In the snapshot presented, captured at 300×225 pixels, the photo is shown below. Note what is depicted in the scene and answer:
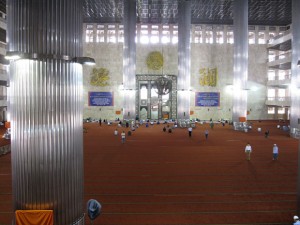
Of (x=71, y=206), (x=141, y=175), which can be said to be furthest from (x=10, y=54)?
(x=141, y=175)

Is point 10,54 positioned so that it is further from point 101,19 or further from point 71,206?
point 101,19

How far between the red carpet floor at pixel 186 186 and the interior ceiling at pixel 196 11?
20921 millimetres

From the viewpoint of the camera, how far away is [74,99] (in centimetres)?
522

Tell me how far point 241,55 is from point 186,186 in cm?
1994

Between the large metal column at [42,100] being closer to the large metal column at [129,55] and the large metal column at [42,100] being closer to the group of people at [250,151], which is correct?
the group of people at [250,151]

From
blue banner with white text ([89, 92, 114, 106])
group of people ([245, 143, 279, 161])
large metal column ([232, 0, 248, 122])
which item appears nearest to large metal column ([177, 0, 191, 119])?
large metal column ([232, 0, 248, 122])

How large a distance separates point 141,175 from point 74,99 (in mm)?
5885

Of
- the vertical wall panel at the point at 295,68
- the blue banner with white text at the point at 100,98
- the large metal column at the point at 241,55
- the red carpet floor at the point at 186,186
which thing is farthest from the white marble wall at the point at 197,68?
the red carpet floor at the point at 186,186

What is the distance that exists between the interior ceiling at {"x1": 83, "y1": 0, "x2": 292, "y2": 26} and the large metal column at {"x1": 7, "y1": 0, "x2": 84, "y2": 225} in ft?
90.7

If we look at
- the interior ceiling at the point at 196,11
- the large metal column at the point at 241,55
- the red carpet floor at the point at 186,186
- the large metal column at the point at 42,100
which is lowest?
the red carpet floor at the point at 186,186

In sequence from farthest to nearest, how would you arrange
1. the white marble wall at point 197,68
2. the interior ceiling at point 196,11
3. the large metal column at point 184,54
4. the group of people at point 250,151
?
the white marble wall at point 197,68 < the interior ceiling at point 196,11 < the large metal column at point 184,54 < the group of people at point 250,151

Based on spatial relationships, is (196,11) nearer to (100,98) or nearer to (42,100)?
(100,98)

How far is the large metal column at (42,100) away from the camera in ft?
15.4

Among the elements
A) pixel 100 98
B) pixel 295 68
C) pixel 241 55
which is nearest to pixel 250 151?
pixel 295 68
